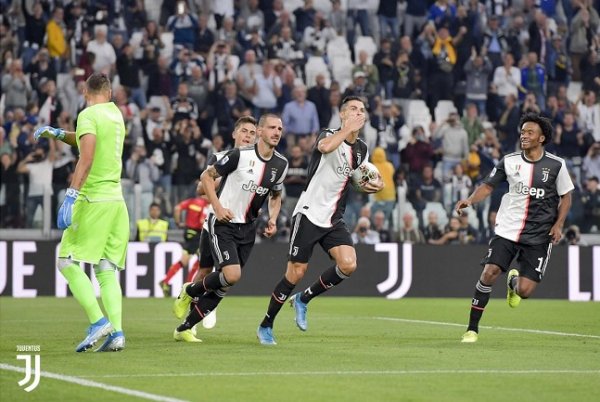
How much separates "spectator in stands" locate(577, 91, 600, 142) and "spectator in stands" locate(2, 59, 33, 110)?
1138cm

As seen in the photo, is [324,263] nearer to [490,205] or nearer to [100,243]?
[490,205]

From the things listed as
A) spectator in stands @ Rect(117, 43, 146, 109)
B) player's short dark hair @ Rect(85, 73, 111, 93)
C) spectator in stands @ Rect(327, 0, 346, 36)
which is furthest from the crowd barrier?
player's short dark hair @ Rect(85, 73, 111, 93)

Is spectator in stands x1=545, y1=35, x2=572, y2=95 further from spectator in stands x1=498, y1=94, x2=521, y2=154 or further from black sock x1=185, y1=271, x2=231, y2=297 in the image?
black sock x1=185, y1=271, x2=231, y2=297

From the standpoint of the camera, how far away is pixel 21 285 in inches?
880

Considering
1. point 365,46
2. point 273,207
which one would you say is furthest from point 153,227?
point 273,207

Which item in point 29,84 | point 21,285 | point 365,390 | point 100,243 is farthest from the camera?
point 29,84

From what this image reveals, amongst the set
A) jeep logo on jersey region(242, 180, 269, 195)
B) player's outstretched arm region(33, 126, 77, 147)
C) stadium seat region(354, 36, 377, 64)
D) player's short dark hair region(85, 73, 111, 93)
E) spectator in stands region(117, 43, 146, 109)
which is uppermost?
stadium seat region(354, 36, 377, 64)

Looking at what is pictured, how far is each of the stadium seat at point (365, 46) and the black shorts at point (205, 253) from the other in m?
14.5

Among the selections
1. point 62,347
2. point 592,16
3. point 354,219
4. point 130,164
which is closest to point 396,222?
point 354,219

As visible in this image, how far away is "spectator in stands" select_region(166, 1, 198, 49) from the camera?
2627 centimetres

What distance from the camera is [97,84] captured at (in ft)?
34.3

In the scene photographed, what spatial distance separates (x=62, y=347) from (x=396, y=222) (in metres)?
12.3

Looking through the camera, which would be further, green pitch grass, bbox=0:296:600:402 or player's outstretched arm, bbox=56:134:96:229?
player's outstretched arm, bbox=56:134:96:229

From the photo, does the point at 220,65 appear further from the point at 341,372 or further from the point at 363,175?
the point at 341,372
